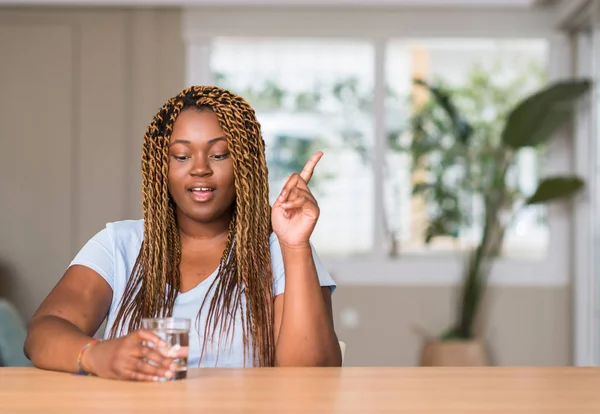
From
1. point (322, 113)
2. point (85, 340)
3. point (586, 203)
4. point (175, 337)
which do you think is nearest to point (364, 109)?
point (322, 113)

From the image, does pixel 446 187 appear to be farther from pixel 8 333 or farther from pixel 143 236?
pixel 143 236

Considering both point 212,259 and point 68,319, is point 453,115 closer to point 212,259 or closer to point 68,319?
point 212,259

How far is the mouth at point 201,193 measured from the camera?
168 centimetres

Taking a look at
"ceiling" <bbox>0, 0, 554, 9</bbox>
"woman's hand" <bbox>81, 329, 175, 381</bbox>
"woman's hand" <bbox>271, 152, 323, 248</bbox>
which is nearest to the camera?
"woman's hand" <bbox>81, 329, 175, 381</bbox>

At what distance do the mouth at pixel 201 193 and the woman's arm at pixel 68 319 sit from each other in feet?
0.77

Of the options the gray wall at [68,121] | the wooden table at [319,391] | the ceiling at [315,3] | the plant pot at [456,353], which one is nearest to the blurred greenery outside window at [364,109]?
the ceiling at [315,3]

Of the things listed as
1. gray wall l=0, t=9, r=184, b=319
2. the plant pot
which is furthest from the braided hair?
gray wall l=0, t=9, r=184, b=319

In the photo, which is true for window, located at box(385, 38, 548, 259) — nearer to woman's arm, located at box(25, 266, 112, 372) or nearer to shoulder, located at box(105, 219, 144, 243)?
shoulder, located at box(105, 219, 144, 243)

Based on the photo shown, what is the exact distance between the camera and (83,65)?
18.5 ft

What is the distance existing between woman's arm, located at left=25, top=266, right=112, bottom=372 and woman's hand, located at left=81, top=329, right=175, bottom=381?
5.0 inches

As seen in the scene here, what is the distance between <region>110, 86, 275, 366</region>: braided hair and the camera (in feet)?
5.37

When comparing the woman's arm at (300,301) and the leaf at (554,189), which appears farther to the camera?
the leaf at (554,189)

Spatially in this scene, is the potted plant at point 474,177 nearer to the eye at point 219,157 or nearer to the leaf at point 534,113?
the leaf at point 534,113

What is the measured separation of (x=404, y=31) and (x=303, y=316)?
424cm
